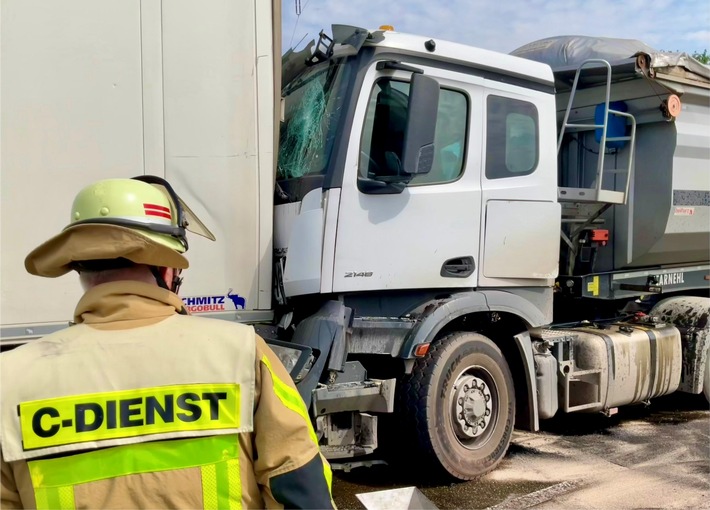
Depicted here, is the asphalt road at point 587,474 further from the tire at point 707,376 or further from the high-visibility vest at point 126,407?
the high-visibility vest at point 126,407

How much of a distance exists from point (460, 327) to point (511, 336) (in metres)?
0.40

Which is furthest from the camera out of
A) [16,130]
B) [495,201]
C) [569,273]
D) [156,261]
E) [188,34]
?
[569,273]

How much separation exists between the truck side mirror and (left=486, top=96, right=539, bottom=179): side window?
729 millimetres

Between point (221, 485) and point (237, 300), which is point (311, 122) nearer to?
A: point (237, 300)

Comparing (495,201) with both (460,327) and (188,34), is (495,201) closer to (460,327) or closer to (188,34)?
(460,327)

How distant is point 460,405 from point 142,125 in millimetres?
2435

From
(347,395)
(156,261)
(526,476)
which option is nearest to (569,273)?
(526,476)

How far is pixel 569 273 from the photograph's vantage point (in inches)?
213

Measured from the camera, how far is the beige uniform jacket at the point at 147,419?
126 cm

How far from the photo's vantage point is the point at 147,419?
1.27 m

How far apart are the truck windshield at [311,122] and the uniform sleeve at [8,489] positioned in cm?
255

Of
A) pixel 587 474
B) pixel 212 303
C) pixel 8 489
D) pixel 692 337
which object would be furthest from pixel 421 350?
pixel 692 337

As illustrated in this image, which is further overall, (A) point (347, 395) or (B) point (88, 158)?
(A) point (347, 395)

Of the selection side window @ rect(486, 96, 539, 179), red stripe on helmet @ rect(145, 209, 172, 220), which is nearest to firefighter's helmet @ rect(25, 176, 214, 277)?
red stripe on helmet @ rect(145, 209, 172, 220)
